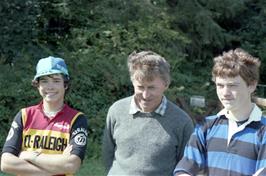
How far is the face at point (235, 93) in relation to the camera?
10.4ft

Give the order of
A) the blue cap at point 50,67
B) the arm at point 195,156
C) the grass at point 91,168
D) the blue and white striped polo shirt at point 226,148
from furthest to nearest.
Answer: the grass at point 91,168 < the blue cap at point 50,67 < the arm at point 195,156 < the blue and white striped polo shirt at point 226,148

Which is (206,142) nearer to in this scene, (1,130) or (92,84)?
(1,130)

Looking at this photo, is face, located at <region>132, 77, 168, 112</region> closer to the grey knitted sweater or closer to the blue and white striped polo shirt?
the grey knitted sweater

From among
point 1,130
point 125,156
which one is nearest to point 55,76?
point 125,156

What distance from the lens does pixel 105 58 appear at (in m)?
11.7

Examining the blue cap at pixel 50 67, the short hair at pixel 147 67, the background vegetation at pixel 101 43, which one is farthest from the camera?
the background vegetation at pixel 101 43

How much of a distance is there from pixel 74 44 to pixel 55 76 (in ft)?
26.8

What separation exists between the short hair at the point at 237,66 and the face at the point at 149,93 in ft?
1.68

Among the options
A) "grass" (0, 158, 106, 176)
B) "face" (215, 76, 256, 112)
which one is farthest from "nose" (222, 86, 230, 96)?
"grass" (0, 158, 106, 176)

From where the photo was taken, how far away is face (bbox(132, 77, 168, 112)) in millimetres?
3650

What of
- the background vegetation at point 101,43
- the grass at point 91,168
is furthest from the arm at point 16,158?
the background vegetation at point 101,43

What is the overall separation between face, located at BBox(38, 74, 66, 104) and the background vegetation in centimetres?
559

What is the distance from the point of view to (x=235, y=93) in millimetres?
3168

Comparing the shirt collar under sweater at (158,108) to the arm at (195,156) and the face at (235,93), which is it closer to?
the arm at (195,156)
